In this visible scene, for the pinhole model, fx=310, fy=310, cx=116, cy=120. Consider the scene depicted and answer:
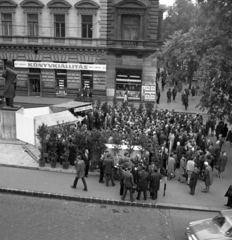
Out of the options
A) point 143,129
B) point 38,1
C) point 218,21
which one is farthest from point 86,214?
point 38,1

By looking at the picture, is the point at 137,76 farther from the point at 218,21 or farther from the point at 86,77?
the point at 218,21

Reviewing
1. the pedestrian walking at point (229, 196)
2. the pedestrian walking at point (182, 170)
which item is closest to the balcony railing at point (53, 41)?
the pedestrian walking at point (182, 170)

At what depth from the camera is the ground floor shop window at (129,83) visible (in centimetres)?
3172

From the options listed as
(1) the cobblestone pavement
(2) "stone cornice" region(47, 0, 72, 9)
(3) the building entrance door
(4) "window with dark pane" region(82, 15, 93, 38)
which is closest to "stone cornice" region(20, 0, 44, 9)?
(2) "stone cornice" region(47, 0, 72, 9)

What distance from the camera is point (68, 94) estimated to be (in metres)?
32.4

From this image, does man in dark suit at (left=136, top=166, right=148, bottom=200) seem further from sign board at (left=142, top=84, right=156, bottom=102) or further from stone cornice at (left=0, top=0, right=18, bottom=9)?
stone cornice at (left=0, top=0, right=18, bottom=9)

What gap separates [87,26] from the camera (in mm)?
30703

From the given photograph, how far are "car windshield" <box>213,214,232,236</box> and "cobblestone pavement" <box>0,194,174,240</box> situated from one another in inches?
71.3

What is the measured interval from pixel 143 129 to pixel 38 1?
19.7 metres

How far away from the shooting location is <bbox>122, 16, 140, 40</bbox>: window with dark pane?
30359 mm

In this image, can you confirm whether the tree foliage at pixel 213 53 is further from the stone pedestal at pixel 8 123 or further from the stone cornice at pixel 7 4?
the stone cornice at pixel 7 4

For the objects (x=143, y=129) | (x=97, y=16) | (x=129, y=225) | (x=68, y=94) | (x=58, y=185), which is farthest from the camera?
(x=68, y=94)

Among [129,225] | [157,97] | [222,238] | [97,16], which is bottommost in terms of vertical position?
[129,225]

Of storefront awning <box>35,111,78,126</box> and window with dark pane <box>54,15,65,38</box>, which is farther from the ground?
window with dark pane <box>54,15,65,38</box>
